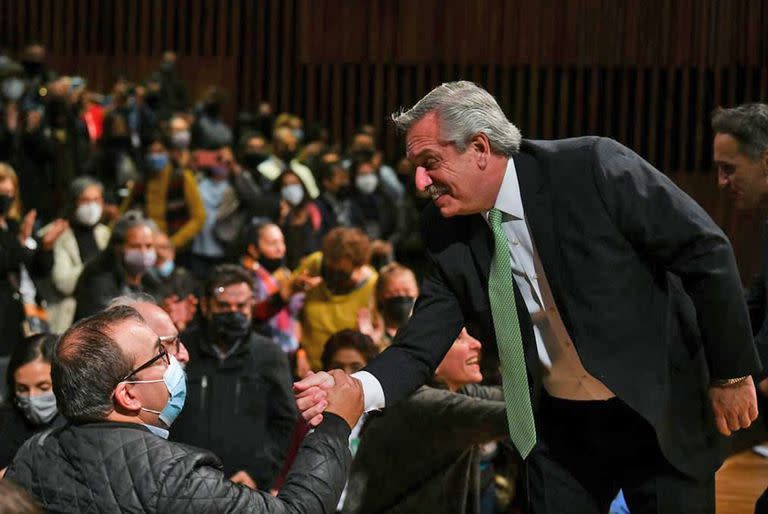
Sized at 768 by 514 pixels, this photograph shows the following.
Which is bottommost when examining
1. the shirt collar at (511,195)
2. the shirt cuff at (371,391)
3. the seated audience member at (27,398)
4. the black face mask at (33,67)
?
the seated audience member at (27,398)

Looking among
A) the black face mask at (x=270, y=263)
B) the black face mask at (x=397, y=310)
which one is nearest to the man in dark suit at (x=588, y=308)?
the black face mask at (x=397, y=310)

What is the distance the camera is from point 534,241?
9.21ft

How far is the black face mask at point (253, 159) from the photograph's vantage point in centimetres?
952

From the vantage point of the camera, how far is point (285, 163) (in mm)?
9703

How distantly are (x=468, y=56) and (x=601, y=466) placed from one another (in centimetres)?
800

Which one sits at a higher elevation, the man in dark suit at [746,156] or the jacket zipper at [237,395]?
the man in dark suit at [746,156]

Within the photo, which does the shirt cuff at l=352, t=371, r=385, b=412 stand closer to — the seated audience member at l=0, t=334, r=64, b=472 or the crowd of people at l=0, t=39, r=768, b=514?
the crowd of people at l=0, t=39, r=768, b=514

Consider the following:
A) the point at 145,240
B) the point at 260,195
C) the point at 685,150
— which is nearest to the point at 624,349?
the point at 145,240

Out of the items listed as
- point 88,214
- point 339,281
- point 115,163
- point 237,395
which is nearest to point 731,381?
point 237,395

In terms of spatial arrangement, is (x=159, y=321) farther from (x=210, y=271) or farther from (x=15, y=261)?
(x=210, y=271)

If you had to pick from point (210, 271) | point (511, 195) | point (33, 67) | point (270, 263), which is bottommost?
point (210, 271)

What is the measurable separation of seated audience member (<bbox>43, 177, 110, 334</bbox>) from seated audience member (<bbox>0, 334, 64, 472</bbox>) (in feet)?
6.80

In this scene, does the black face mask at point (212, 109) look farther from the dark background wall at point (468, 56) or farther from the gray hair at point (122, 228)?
the gray hair at point (122, 228)

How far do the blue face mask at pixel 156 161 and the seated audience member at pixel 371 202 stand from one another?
4.46ft
